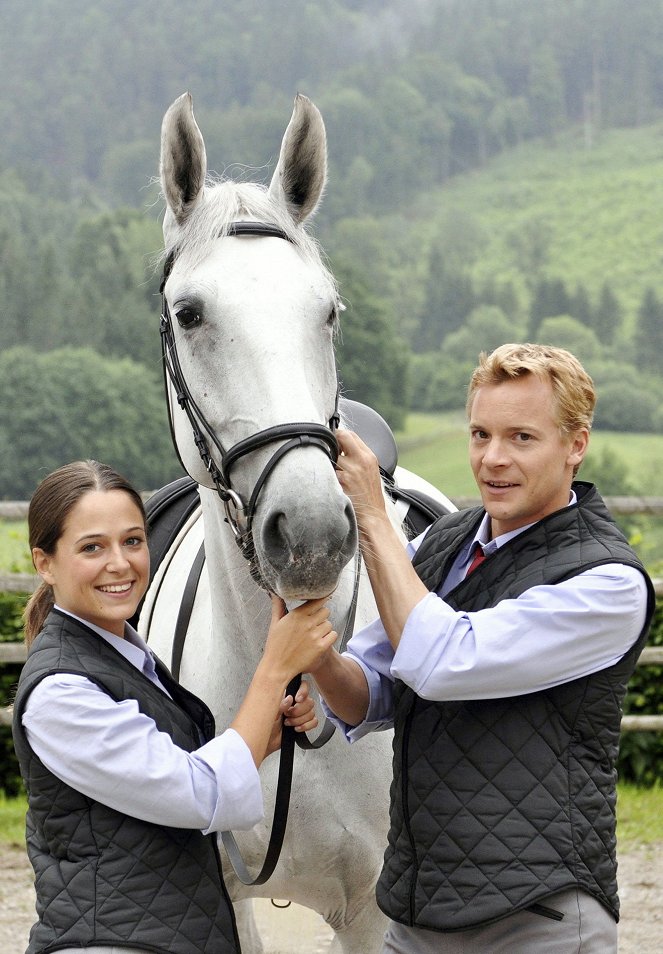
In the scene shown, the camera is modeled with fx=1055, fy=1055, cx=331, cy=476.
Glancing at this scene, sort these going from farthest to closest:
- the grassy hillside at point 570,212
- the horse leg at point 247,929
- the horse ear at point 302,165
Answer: the grassy hillside at point 570,212 → the horse leg at point 247,929 → the horse ear at point 302,165

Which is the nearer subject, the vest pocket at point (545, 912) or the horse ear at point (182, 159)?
the vest pocket at point (545, 912)

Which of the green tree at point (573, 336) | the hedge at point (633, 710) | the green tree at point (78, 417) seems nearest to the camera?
the hedge at point (633, 710)

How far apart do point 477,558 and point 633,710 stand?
15.4ft

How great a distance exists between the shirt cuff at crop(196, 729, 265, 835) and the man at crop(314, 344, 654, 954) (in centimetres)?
31

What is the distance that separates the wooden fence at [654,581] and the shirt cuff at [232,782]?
4.31 metres

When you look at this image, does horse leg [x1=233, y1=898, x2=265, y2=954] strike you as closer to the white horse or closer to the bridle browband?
the white horse

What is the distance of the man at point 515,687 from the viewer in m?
1.84

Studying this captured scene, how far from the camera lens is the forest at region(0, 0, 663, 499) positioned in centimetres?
4012

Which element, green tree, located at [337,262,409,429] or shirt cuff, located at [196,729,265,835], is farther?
green tree, located at [337,262,409,429]

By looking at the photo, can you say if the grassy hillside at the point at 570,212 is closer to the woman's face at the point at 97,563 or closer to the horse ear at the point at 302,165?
the horse ear at the point at 302,165

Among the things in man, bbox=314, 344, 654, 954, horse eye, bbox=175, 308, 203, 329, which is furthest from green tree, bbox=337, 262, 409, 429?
man, bbox=314, 344, 654, 954

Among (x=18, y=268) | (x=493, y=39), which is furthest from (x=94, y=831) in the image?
(x=493, y=39)

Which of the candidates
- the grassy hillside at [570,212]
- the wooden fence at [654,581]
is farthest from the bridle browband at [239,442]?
the grassy hillside at [570,212]

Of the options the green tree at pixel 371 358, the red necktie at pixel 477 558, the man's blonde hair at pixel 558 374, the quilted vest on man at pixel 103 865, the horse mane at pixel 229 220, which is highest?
the horse mane at pixel 229 220
